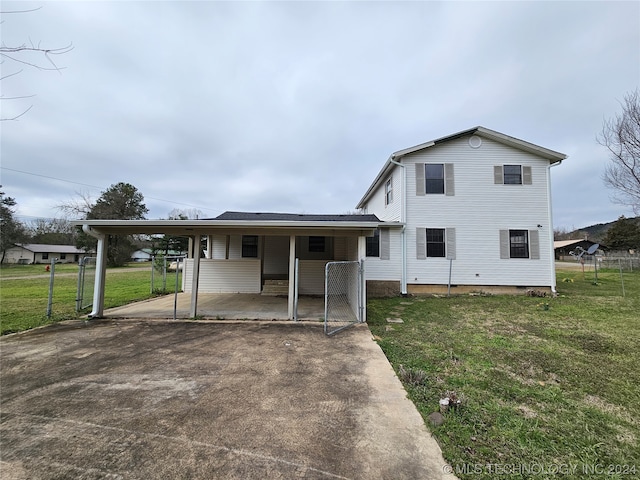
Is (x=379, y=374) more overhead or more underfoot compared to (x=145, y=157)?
more underfoot

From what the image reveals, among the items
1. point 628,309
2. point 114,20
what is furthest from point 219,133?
point 628,309

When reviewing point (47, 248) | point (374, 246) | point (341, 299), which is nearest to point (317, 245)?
point (374, 246)

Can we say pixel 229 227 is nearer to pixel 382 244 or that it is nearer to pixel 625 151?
pixel 382 244

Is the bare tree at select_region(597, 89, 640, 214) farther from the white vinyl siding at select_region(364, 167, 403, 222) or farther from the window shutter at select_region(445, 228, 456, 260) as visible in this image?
the white vinyl siding at select_region(364, 167, 403, 222)

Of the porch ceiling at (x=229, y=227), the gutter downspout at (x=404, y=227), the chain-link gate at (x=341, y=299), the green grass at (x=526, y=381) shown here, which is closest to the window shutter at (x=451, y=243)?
the gutter downspout at (x=404, y=227)

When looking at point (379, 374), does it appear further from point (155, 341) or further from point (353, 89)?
point (353, 89)

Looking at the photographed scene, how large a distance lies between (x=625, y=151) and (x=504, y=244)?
38.1 ft

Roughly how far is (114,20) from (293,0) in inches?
→ 213

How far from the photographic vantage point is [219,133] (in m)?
15.5

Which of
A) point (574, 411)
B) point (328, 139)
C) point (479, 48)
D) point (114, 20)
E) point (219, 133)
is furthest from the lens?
point (328, 139)

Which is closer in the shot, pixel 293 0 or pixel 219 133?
pixel 293 0

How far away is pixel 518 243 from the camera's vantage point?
34.8 ft

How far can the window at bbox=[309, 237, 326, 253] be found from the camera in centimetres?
1255

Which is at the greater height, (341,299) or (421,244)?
(421,244)
